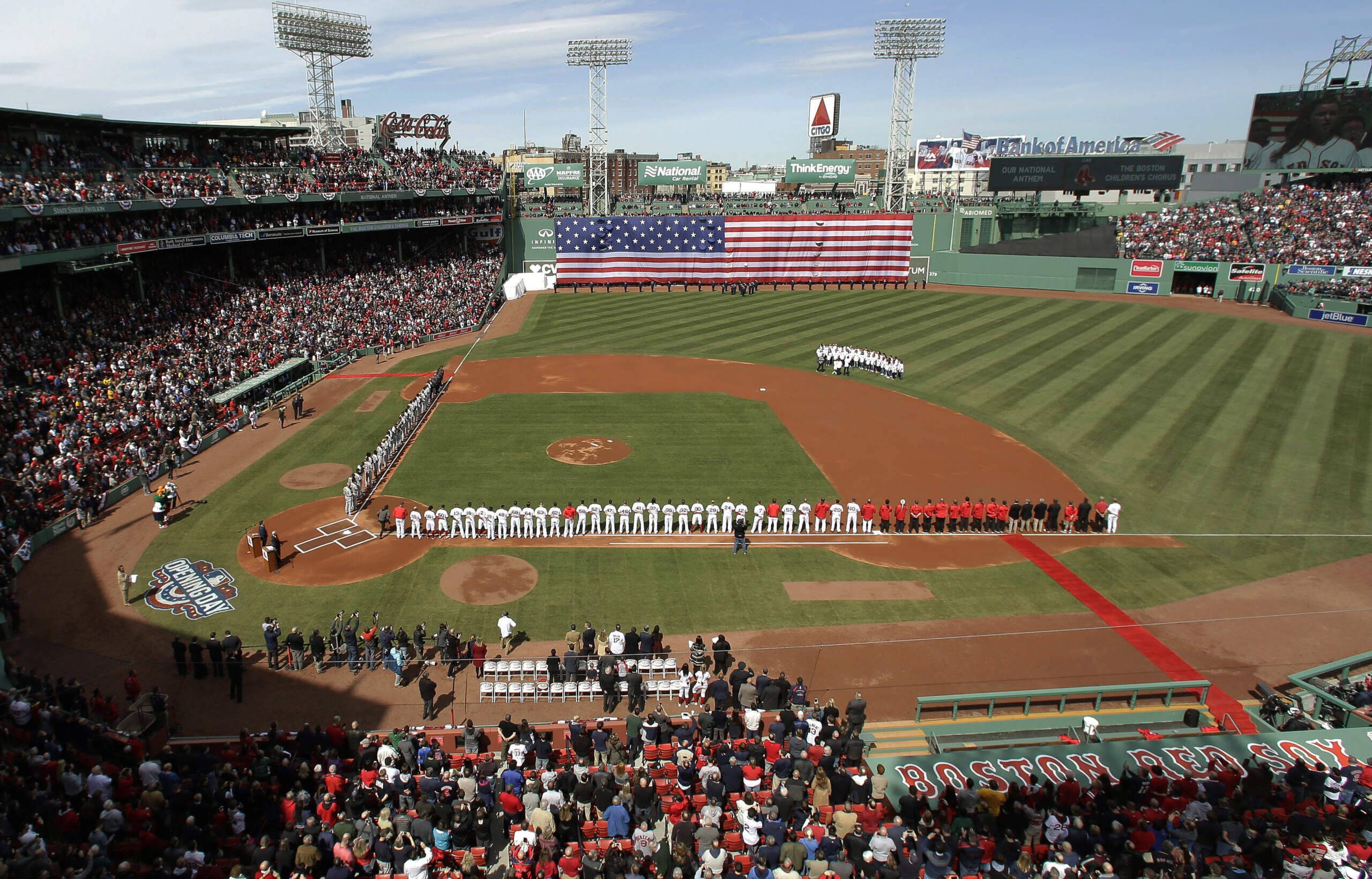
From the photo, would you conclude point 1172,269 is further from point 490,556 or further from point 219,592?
point 219,592

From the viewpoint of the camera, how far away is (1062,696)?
1416 centimetres

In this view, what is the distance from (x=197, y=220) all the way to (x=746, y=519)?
35.2 m

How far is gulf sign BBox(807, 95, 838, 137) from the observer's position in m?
86.3

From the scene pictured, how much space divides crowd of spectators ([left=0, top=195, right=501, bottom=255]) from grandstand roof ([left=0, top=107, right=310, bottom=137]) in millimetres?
4349

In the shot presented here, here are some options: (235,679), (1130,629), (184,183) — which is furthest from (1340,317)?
(184,183)

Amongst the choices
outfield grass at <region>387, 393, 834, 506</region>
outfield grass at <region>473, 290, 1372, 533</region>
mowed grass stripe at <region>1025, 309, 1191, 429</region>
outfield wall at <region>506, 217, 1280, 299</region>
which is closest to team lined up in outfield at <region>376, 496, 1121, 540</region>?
outfield grass at <region>387, 393, 834, 506</region>

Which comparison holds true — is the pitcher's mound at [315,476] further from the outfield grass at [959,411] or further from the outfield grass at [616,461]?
the outfield grass at [616,461]

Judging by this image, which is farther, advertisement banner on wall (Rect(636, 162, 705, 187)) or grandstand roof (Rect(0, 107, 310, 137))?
advertisement banner on wall (Rect(636, 162, 705, 187))

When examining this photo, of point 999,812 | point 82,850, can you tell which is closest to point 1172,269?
point 999,812

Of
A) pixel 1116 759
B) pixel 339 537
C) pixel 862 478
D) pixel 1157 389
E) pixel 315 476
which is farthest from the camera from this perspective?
pixel 1157 389

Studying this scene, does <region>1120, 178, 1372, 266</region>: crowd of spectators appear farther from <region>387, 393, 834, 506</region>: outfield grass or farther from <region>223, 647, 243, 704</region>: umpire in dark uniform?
<region>223, 647, 243, 704</region>: umpire in dark uniform

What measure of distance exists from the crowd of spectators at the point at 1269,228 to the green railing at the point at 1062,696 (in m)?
50.1

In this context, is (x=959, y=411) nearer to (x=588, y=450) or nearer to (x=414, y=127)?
(x=588, y=450)

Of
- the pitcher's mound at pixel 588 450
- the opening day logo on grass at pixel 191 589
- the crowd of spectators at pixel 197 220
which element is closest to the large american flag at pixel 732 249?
the crowd of spectators at pixel 197 220
